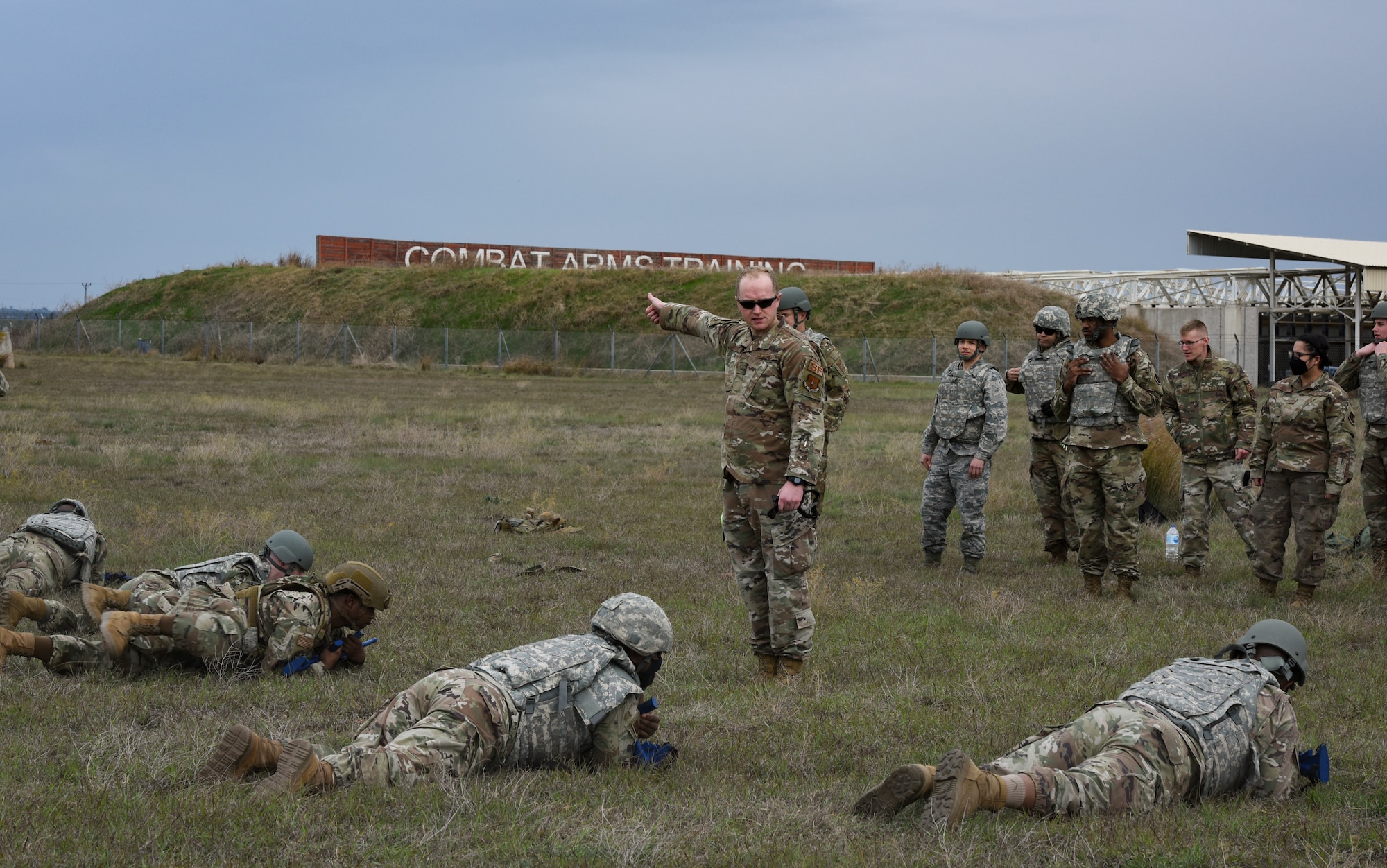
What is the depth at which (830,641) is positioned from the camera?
25.6 ft

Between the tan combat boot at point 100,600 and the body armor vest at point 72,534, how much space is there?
1.24m

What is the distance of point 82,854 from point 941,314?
1937 inches

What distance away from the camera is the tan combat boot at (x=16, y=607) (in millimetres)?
6250

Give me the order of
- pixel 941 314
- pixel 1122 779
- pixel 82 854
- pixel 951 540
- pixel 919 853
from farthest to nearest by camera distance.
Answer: pixel 941 314, pixel 951 540, pixel 1122 779, pixel 919 853, pixel 82 854

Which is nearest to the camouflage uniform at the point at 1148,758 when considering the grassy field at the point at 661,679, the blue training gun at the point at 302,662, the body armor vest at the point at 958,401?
the grassy field at the point at 661,679

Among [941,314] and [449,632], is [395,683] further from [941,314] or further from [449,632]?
[941,314]

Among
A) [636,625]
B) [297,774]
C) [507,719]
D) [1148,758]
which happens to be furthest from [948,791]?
[297,774]

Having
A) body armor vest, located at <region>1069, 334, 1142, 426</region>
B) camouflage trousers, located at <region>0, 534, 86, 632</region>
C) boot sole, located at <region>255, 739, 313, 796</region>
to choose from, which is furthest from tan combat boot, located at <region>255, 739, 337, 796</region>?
body armor vest, located at <region>1069, 334, 1142, 426</region>

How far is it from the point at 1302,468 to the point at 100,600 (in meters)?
8.66

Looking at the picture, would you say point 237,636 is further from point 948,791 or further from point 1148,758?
point 1148,758

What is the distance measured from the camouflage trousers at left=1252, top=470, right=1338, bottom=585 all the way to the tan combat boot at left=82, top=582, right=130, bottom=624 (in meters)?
8.32

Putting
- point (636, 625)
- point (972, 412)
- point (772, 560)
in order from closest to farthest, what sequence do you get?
point (636, 625) < point (772, 560) < point (972, 412)

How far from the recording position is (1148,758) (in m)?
4.59

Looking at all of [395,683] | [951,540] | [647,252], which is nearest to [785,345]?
[395,683]
